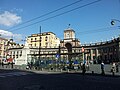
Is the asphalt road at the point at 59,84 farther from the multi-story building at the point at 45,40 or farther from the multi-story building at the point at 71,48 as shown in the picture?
the multi-story building at the point at 45,40

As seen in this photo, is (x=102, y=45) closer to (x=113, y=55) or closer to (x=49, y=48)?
(x=113, y=55)

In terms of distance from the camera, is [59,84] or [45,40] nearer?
[59,84]

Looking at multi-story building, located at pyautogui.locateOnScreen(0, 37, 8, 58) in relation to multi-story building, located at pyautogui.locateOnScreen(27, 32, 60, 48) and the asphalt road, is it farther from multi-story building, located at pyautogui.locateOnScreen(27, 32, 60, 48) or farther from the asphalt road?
the asphalt road

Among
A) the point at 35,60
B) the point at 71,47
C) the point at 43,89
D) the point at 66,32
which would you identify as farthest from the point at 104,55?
the point at 43,89

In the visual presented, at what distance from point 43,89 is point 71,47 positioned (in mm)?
92468

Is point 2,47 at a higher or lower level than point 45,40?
lower

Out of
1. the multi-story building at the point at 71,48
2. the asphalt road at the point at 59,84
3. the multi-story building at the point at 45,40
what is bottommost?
the asphalt road at the point at 59,84

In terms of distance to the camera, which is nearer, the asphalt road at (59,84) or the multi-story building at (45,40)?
the asphalt road at (59,84)

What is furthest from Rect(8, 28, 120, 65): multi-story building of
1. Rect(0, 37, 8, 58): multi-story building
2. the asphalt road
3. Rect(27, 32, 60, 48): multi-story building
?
the asphalt road

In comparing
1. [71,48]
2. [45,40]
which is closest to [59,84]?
[71,48]

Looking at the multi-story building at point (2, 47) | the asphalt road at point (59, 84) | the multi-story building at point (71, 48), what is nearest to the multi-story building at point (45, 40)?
the multi-story building at point (71, 48)

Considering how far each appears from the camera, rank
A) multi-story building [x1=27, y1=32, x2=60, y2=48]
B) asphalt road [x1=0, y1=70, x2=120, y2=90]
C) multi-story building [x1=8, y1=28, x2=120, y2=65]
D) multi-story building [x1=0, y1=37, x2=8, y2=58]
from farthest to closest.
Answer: multi-story building [x1=27, y1=32, x2=60, y2=48], multi-story building [x1=0, y1=37, x2=8, y2=58], multi-story building [x1=8, y1=28, x2=120, y2=65], asphalt road [x1=0, y1=70, x2=120, y2=90]

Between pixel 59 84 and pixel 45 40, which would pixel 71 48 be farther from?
pixel 59 84

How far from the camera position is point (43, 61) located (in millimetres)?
47062
